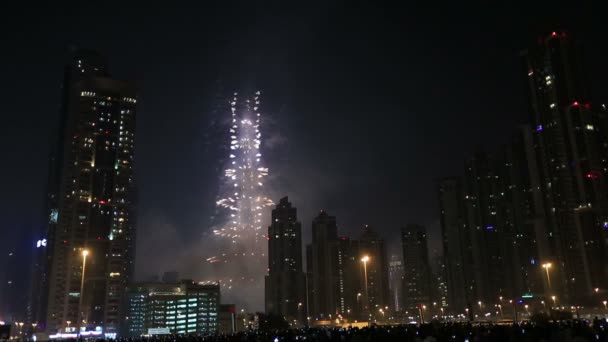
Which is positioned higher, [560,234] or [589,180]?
[589,180]

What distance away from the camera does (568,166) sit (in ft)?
386

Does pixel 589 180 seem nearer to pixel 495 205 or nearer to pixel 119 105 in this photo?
pixel 495 205

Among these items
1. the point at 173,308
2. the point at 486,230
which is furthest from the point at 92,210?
the point at 486,230

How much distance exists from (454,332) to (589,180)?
10048 cm

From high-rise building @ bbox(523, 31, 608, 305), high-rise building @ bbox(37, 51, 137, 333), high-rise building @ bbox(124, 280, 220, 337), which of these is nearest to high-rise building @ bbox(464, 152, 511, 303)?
high-rise building @ bbox(523, 31, 608, 305)

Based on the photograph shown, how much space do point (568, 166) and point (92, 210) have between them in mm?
119302

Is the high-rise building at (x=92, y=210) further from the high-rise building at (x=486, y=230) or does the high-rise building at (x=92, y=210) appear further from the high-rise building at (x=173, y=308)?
the high-rise building at (x=486, y=230)

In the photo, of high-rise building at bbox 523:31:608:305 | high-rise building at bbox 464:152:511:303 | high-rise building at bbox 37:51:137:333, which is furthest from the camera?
high-rise building at bbox 464:152:511:303

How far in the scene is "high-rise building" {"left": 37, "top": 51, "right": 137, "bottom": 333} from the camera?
470 ft

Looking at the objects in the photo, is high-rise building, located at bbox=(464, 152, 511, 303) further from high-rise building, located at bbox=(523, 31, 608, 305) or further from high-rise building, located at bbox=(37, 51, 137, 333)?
high-rise building, located at bbox=(37, 51, 137, 333)

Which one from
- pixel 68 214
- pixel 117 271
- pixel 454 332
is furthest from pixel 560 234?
pixel 68 214

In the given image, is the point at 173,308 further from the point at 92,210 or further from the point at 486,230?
the point at 486,230

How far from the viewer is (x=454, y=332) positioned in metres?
28.8

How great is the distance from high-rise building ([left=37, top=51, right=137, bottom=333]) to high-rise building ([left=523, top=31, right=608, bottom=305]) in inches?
4297
